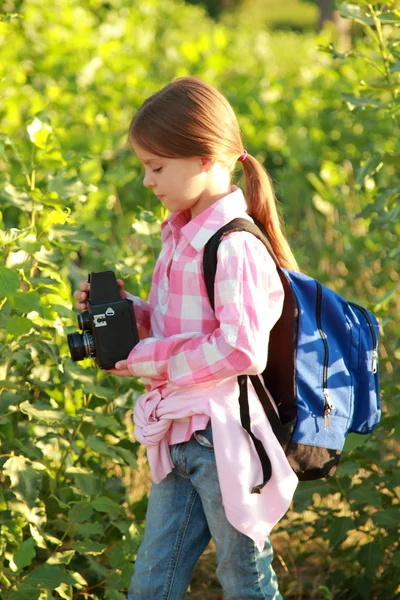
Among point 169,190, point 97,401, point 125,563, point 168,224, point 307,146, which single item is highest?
point 169,190

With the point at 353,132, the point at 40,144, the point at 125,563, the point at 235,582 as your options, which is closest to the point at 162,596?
the point at 235,582

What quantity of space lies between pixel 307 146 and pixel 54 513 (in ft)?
12.8

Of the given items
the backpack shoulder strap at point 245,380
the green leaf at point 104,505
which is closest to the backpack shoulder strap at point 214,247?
the backpack shoulder strap at point 245,380

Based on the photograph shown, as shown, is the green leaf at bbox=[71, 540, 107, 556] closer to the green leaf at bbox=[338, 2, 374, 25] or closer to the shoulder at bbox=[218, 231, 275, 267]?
the shoulder at bbox=[218, 231, 275, 267]

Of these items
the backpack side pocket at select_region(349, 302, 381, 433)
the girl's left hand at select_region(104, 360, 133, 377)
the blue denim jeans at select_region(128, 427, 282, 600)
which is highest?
the girl's left hand at select_region(104, 360, 133, 377)

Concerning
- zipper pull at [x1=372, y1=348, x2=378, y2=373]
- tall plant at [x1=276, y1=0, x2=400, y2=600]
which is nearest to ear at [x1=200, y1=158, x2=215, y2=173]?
zipper pull at [x1=372, y1=348, x2=378, y2=373]

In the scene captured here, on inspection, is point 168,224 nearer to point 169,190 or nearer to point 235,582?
point 169,190

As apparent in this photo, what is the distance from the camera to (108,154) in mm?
5297

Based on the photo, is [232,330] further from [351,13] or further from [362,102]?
[351,13]

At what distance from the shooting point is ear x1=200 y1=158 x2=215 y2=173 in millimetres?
2217

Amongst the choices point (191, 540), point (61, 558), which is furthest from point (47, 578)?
point (191, 540)

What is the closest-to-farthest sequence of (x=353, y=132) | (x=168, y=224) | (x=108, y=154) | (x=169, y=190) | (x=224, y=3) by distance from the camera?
1. (x=169, y=190)
2. (x=168, y=224)
3. (x=108, y=154)
4. (x=353, y=132)
5. (x=224, y=3)

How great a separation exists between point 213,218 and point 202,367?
335mm

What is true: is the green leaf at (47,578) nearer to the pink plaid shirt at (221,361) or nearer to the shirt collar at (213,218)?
the pink plaid shirt at (221,361)
